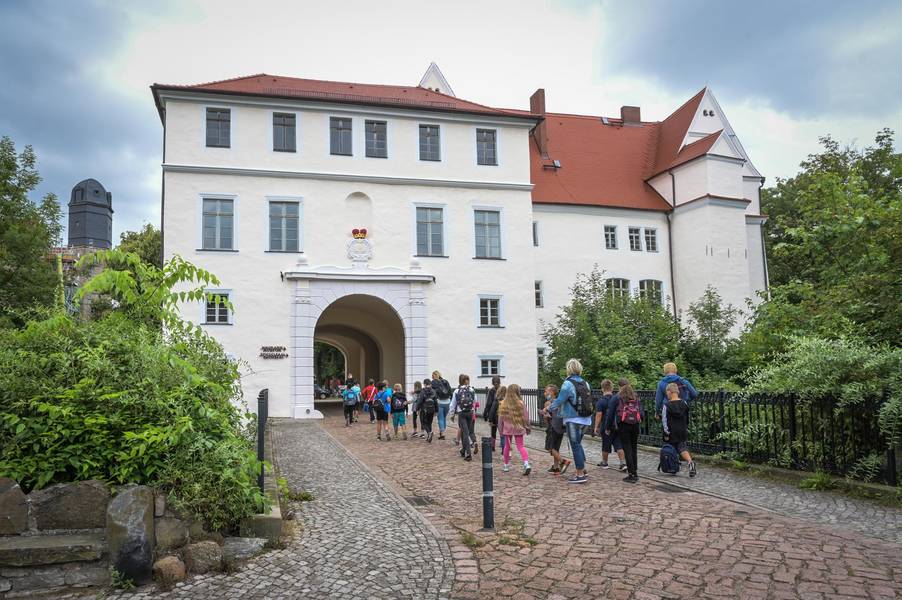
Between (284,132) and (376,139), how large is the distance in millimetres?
3531

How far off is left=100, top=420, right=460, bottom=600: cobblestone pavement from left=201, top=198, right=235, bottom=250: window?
17.5 m

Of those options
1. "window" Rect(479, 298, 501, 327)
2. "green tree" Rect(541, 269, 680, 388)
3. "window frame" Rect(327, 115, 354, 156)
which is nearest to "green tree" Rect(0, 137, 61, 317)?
"window frame" Rect(327, 115, 354, 156)

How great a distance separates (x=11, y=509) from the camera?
19.0 feet

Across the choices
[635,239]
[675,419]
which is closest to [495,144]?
[635,239]

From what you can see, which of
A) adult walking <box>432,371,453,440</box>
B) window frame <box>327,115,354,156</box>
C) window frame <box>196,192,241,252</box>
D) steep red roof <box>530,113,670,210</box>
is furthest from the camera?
steep red roof <box>530,113,670,210</box>

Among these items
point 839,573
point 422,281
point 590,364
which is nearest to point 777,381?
point 839,573

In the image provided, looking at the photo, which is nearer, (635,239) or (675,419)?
(675,419)

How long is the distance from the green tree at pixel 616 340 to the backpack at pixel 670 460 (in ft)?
30.9

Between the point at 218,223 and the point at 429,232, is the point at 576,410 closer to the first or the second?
the point at 429,232

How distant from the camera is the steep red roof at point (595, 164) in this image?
34375 millimetres

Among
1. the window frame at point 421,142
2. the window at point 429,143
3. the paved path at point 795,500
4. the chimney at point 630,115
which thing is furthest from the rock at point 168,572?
the chimney at point 630,115

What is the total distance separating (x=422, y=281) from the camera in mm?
27469

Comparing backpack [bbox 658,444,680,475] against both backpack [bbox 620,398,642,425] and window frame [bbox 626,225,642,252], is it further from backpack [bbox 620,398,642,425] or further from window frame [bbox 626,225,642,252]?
window frame [bbox 626,225,642,252]

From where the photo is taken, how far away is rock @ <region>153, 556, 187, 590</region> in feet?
18.4
